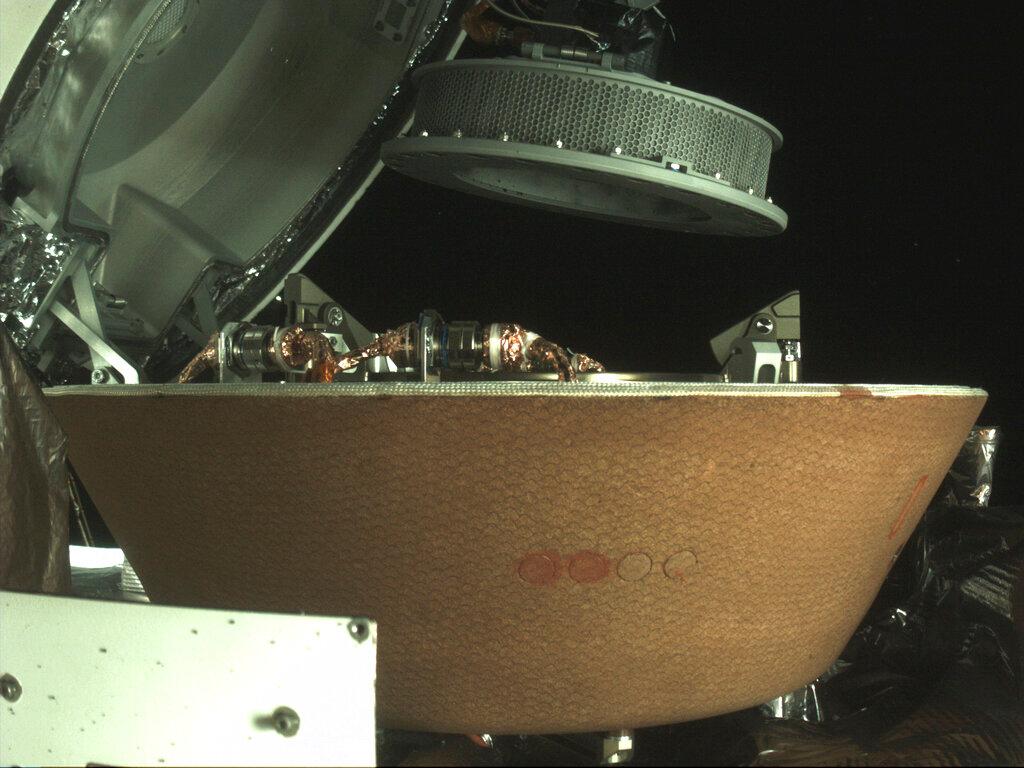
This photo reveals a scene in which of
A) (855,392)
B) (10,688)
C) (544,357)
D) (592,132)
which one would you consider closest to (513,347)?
(544,357)

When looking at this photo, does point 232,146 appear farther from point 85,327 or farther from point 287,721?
point 287,721

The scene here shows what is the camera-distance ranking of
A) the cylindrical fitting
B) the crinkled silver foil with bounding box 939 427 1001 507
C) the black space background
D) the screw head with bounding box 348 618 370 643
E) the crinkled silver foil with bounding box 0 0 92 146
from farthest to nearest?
the black space background → the crinkled silver foil with bounding box 939 427 1001 507 → the cylindrical fitting → the crinkled silver foil with bounding box 0 0 92 146 → the screw head with bounding box 348 618 370 643

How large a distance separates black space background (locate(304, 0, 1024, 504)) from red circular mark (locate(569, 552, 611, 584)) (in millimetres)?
609

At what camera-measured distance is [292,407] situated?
54cm

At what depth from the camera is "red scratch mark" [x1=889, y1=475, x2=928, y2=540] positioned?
2.13 ft

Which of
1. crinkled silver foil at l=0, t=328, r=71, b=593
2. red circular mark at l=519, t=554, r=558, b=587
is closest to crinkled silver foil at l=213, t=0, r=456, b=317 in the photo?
crinkled silver foil at l=0, t=328, r=71, b=593

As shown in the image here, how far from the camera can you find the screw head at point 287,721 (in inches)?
19.3

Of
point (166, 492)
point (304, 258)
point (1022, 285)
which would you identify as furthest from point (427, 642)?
point (1022, 285)

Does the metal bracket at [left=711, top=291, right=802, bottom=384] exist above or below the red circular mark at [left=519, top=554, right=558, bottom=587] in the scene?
above

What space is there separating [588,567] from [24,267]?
481 mm

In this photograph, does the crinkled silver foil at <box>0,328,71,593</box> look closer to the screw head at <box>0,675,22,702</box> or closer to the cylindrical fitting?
the screw head at <box>0,675,22,702</box>

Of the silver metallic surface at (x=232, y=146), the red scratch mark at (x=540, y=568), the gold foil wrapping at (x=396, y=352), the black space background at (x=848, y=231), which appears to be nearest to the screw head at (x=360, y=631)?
the red scratch mark at (x=540, y=568)

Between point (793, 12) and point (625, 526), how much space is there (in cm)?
71

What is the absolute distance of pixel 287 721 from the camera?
0.49m
